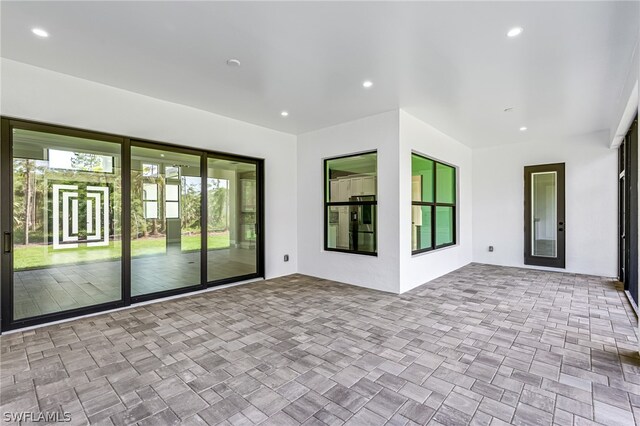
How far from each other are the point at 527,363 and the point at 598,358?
0.71 meters

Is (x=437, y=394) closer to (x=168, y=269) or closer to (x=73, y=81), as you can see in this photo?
(x=168, y=269)

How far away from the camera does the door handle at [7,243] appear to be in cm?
324

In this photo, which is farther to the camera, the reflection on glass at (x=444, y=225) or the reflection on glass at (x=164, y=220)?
the reflection on glass at (x=444, y=225)

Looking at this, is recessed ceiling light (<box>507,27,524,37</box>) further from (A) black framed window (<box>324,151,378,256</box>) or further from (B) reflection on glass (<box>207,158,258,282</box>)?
(B) reflection on glass (<box>207,158,258,282</box>)

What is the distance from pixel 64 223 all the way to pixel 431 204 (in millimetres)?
5889

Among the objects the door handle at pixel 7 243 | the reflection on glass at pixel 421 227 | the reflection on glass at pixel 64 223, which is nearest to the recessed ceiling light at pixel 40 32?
the reflection on glass at pixel 64 223

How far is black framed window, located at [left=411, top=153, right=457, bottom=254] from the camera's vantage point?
18.5 ft

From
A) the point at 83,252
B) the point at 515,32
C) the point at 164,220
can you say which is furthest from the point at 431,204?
the point at 83,252

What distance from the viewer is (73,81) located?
3.61 meters

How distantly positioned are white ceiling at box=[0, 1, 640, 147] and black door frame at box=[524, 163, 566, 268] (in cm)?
202

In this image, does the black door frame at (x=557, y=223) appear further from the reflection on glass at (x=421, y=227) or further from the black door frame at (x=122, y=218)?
the black door frame at (x=122, y=218)

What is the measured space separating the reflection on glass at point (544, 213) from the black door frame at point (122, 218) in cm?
607

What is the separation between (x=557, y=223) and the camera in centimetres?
650

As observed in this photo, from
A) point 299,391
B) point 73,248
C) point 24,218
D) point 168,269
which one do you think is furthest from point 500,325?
point 24,218
